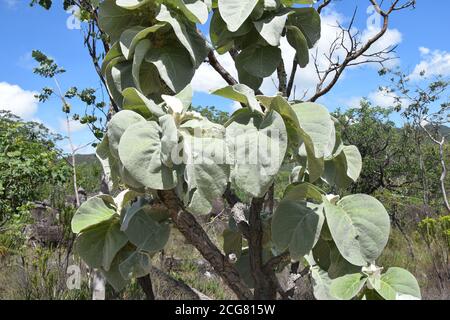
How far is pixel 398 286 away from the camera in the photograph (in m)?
0.61

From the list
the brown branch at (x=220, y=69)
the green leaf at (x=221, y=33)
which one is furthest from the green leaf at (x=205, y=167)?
the brown branch at (x=220, y=69)

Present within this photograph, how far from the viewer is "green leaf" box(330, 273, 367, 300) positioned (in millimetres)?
577

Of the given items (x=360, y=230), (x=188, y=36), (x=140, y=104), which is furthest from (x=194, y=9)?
(x=360, y=230)

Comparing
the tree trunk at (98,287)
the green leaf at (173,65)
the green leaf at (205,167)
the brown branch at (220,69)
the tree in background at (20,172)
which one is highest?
the tree in background at (20,172)

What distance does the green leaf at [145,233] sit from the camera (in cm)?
63

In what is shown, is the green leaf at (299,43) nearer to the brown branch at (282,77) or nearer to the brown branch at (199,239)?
the brown branch at (282,77)

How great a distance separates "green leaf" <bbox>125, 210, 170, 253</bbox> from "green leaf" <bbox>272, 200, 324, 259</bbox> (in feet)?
0.55

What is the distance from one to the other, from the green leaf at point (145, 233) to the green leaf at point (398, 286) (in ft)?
1.02
